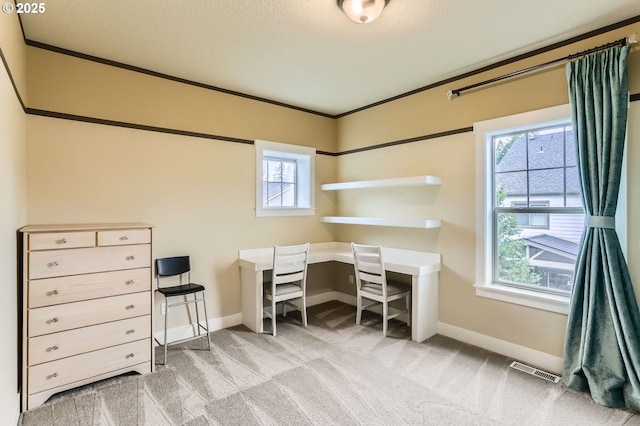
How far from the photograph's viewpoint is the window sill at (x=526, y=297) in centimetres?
271

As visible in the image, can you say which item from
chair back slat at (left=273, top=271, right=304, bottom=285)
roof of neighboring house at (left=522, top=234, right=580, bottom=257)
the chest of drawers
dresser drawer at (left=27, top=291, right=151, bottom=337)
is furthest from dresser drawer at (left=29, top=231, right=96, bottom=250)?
roof of neighboring house at (left=522, top=234, right=580, bottom=257)

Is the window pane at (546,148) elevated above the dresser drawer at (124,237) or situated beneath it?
elevated above

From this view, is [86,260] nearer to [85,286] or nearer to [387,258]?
[85,286]

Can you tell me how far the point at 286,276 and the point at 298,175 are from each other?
5.25 feet

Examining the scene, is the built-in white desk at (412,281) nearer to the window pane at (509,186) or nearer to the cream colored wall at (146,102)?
the window pane at (509,186)

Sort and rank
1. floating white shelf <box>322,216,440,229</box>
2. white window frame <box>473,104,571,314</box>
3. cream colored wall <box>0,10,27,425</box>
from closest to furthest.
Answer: cream colored wall <box>0,10,27,425</box> → white window frame <box>473,104,571,314</box> → floating white shelf <box>322,216,440,229</box>

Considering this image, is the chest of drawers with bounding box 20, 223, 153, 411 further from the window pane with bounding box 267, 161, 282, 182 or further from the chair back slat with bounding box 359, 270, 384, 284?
the chair back slat with bounding box 359, 270, 384, 284

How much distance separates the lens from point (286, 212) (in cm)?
431

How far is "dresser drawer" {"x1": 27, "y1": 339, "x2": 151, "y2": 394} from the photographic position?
Result: 2283mm

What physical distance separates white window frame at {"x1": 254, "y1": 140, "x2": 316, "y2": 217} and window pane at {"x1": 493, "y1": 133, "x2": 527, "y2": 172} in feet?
7.57

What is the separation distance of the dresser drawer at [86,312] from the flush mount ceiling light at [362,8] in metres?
2.66

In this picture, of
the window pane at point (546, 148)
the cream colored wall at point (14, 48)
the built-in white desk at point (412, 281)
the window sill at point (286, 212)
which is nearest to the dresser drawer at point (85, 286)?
the built-in white desk at point (412, 281)

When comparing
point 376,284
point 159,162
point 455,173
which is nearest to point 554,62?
point 455,173

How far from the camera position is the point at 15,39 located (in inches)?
85.7
